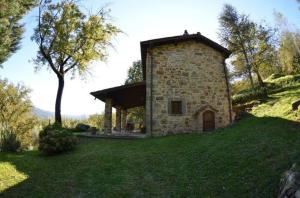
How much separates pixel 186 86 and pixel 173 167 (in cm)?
971

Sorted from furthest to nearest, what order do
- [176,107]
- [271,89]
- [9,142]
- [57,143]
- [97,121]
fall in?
1. [97,121]
2. [271,89]
3. [176,107]
4. [9,142]
5. [57,143]

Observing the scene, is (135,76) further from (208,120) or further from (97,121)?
(208,120)

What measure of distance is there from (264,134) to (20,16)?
1607 centimetres

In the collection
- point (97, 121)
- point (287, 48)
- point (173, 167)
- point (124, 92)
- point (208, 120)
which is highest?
point (287, 48)

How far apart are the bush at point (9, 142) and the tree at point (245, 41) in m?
25.1

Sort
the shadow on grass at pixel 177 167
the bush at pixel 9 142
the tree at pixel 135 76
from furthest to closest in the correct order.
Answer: the tree at pixel 135 76 < the bush at pixel 9 142 < the shadow on grass at pixel 177 167

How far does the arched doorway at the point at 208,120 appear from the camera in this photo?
830 inches

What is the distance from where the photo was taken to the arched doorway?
69.2 ft

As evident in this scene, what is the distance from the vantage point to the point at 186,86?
21.3 meters

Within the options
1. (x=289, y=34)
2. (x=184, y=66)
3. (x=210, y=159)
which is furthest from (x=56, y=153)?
(x=289, y=34)

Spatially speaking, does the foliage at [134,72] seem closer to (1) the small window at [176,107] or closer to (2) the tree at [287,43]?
(2) the tree at [287,43]

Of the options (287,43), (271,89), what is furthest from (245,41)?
(287,43)

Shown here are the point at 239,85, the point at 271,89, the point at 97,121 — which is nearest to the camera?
the point at 271,89

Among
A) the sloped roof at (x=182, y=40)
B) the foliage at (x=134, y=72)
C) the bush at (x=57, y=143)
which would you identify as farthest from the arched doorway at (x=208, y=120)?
the foliage at (x=134, y=72)
